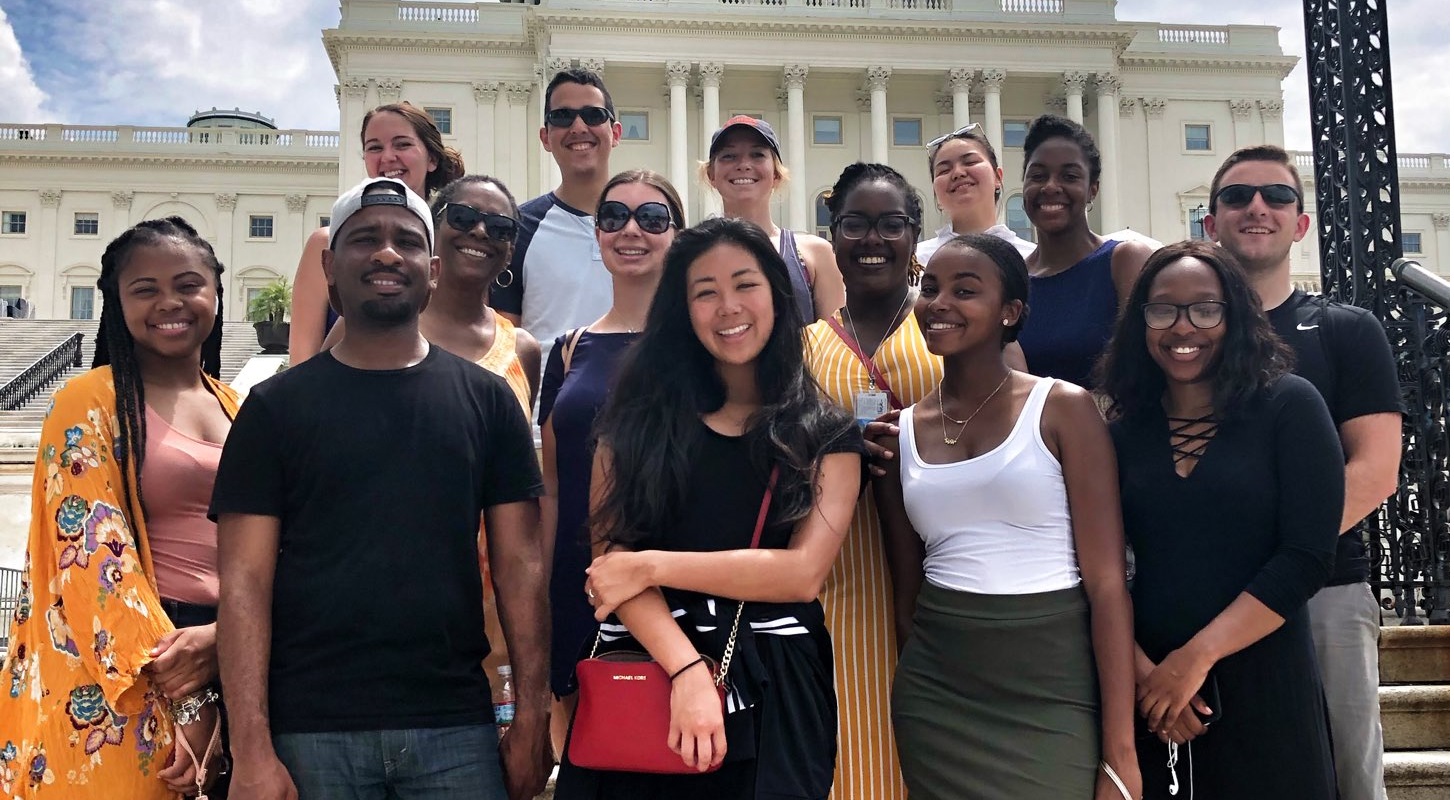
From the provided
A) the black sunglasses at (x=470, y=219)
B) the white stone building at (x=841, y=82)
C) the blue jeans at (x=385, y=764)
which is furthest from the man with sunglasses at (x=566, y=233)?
the white stone building at (x=841, y=82)

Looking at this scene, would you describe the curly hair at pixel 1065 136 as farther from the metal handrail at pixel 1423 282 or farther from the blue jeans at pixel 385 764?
the blue jeans at pixel 385 764

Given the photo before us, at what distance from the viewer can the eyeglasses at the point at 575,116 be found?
5113mm

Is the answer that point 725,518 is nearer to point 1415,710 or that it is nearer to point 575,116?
point 575,116

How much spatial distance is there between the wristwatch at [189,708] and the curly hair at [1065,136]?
341 cm

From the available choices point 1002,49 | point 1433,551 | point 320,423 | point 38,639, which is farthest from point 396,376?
point 1002,49

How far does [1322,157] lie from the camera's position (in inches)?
243

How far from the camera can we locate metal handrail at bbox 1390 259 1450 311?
216 inches

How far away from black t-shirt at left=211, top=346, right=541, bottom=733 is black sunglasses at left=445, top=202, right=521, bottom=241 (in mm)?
1222

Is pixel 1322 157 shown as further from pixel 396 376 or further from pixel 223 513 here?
pixel 223 513

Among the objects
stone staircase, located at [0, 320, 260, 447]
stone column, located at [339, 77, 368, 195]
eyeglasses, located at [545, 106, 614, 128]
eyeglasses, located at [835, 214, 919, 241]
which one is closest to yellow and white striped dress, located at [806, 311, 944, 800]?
eyeglasses, located at [835, 214, 919, 241]

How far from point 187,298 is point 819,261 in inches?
94.2

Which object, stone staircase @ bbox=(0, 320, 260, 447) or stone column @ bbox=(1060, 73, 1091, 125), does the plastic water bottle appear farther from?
stone column @ bbox=(1060, 73, 1091, 125)

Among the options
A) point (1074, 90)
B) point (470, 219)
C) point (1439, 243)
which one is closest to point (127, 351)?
point (470, 219)

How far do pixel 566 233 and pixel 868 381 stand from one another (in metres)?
1.95
